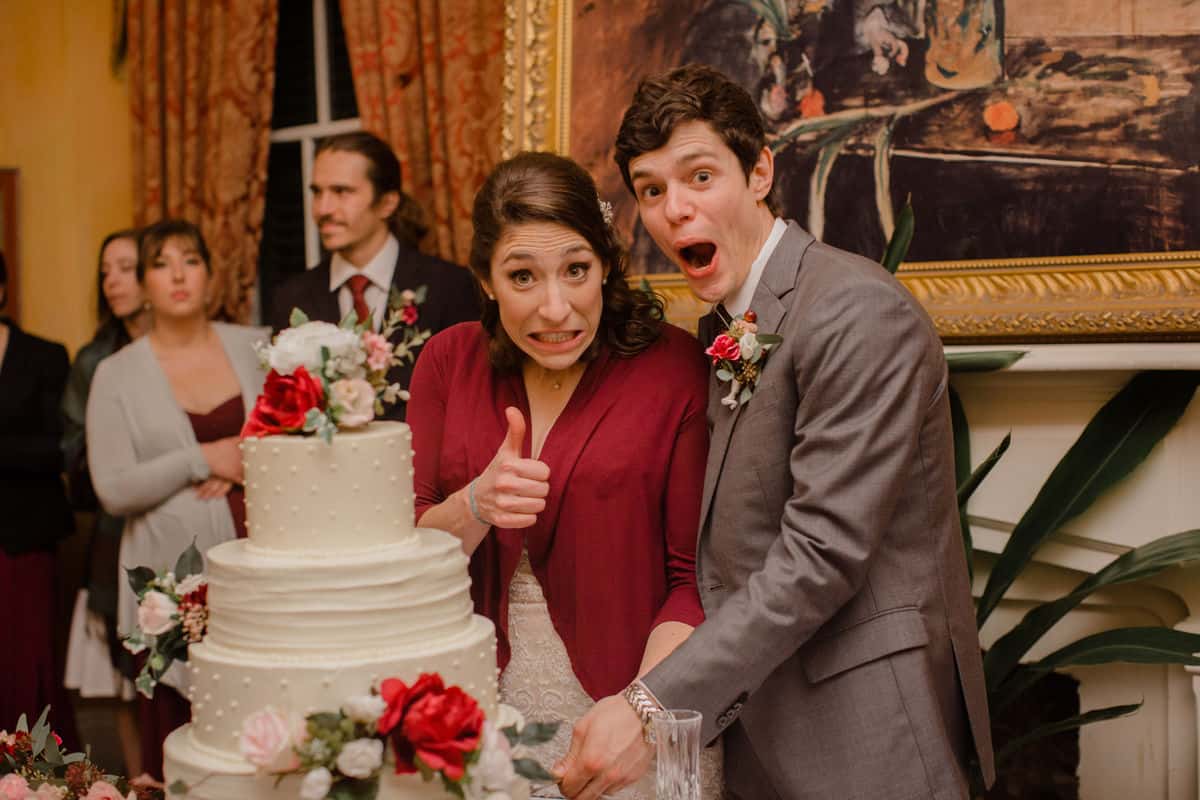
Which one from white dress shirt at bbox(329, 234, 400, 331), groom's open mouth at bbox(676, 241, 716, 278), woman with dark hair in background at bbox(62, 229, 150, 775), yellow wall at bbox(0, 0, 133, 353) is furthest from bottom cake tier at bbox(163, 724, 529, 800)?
yellow wall at bbox(0, 0, 133, 353)

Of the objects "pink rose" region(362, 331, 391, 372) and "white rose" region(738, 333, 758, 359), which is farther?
"white rose" region(738, 333, 758, 359)

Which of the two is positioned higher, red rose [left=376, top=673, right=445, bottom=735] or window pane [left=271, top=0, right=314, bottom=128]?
window pane [left=271, top=0, right=314, bottom=128]

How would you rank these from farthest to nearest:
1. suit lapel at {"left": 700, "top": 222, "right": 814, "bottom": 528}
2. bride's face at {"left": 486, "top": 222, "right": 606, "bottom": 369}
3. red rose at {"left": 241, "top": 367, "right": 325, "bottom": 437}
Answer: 1. bride's face at {"left": 486, "top": 222, "right": 606, "bottom": 369}
2. suit lapel at {"left": 700, "top": 222, "right": 814, "bottom": 528}
3. red rose at {"left": 241, "top": 367, "right": 325, "bottom": 437}

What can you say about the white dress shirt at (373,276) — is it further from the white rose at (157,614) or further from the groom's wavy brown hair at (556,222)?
the white rose at (157,614)

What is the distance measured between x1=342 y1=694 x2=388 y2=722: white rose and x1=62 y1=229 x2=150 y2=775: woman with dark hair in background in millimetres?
3110

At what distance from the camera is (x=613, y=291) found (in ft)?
8.27

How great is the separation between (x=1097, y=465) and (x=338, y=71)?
3.99m

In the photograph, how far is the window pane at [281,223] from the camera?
6113 mm

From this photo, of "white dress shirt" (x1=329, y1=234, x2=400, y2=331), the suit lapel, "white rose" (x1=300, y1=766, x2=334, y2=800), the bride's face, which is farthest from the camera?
"white dress shirt" (x1=329, y1=234, x2=400, y2=331)

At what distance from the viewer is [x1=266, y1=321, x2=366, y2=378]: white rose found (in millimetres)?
1837

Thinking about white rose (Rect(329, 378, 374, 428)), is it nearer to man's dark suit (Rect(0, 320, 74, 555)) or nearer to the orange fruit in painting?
the orange fruit in painting

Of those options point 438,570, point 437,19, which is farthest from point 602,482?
point 437,19

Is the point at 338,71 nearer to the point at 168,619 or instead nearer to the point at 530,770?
the point at 168,619

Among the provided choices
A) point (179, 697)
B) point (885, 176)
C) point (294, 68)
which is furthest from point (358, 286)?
point (294, 68)
